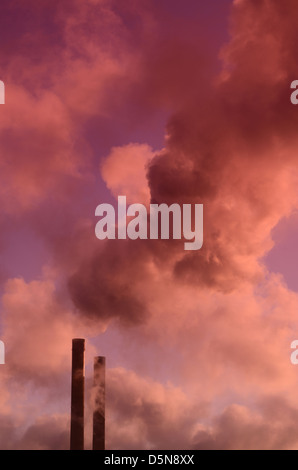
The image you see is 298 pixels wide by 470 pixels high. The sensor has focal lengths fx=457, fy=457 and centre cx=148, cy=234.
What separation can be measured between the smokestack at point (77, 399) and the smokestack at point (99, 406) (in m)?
1.00

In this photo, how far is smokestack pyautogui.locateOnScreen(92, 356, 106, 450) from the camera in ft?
61.4

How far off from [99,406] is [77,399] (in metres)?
1.56

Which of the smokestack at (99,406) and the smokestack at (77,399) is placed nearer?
the smokestack at (77,399)

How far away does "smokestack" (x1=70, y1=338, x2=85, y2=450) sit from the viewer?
700 inches

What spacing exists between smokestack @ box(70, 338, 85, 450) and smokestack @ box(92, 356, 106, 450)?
1.00 m

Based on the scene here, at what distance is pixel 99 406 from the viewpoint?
19.2m

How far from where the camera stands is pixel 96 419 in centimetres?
1909

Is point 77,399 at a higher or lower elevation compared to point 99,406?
higher

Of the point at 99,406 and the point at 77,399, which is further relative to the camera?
the point at 99,406

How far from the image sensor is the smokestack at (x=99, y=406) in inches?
737

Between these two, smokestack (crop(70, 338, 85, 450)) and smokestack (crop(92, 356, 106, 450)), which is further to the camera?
smokestack (crop(92, 356, 106, 450))

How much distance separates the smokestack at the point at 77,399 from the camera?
1778cm
